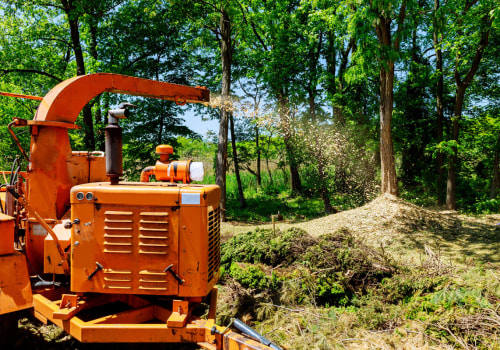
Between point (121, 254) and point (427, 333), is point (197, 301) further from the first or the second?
point (427, 333)

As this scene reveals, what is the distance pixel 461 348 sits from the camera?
11.7 feet

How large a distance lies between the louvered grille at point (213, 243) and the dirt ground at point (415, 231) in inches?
188

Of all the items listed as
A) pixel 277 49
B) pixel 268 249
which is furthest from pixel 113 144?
pixel 277 49

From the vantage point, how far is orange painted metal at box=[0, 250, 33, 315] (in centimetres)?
331

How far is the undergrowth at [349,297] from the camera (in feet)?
12.4

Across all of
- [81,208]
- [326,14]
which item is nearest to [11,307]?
[81,208]

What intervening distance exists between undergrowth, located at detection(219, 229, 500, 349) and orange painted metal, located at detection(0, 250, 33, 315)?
2241 millimetres

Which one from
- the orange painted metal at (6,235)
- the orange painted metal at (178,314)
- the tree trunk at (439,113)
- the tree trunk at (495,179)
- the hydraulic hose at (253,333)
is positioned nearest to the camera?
the hydraulic hose at (253,333)

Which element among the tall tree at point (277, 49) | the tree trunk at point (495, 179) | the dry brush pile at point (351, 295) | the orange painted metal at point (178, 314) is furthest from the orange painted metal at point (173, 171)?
the tree trunk at point (495, 179)

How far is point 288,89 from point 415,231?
9997 mm

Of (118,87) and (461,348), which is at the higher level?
(118,87)

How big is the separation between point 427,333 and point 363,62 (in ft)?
24.6

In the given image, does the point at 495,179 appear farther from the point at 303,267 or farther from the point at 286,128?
the point at 303,267

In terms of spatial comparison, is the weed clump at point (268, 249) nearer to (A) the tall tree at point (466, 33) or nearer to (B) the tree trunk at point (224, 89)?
(B) the tree trunk at point (224, 89)
